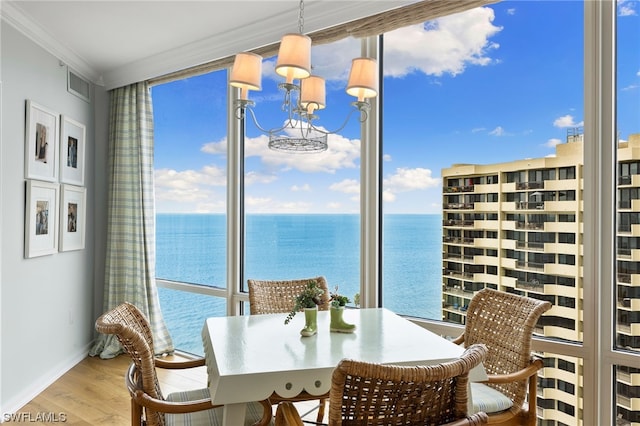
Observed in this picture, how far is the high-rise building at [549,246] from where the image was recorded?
2149mm

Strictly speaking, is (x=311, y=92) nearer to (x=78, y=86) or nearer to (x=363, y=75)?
(x=363, y=75)

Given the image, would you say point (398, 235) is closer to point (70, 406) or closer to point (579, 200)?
point (579, 200)

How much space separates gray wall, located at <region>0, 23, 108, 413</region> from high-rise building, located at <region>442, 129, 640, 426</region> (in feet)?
9.69

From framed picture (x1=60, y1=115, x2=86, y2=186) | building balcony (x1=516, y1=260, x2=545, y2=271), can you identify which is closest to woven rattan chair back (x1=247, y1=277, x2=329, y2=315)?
building balcony (x1=516, y1=260, x2=545, y2=271)

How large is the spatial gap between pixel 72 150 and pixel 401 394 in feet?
12.1

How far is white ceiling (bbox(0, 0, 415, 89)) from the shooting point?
9.48 ft

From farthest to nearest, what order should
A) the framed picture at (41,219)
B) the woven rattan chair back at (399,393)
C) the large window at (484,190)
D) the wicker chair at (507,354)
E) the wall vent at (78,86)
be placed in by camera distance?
the wall vent at (78,86)
the framed picture at (41,219)
the large window at (484,190)
the wicker chair at (507,354)
the woven rattan chair back at (399,393)

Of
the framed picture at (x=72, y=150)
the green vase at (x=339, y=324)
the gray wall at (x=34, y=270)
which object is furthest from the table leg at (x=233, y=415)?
the framed picture at (x=72, y=150)

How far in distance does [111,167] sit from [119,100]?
67 cm

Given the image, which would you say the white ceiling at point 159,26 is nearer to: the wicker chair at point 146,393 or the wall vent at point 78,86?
the wall vent at point 78,86

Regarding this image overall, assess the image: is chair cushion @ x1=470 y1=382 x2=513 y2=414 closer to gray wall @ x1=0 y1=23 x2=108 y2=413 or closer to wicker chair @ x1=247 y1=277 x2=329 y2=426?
wicker chair @ x1=247 y1=277 x2=329 y2=426

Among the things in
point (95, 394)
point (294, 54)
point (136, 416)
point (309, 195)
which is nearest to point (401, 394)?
point (136, 416)

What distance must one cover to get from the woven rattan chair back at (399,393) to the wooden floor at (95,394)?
1503 mm

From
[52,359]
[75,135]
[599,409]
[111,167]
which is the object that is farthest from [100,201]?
[599,409]
